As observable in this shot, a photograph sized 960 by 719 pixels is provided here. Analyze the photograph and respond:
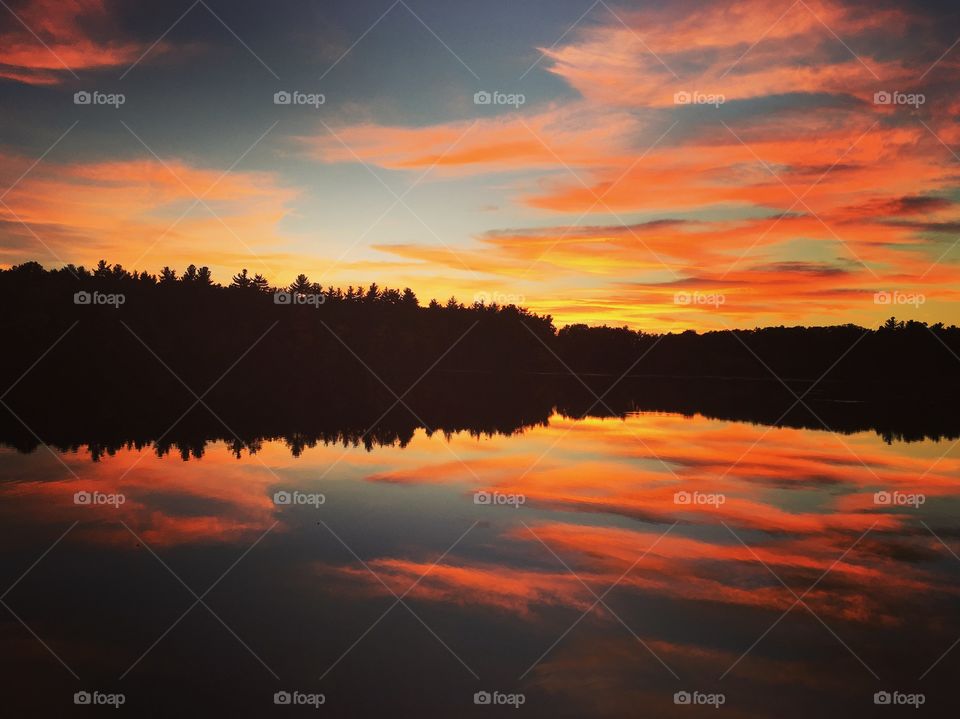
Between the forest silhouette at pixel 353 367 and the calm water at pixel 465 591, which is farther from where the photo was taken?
the forest silhouette at pixel 353 367

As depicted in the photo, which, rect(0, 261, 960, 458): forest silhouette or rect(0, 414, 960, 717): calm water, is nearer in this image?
rect(0, 414, 960, 717): calm water

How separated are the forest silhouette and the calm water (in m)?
9.24

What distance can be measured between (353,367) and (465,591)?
279ft

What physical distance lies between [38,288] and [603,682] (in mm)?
84573

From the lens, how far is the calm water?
955cm

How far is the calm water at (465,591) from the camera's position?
955 cm

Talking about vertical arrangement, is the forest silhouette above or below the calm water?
above

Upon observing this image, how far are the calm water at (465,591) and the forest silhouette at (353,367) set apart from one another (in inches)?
364

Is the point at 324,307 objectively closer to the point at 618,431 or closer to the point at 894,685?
the point at 618,431

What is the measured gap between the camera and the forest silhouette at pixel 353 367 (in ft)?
120

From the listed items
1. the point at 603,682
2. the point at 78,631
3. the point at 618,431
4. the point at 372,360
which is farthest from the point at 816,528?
the point at 372,360

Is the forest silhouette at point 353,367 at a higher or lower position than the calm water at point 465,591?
higher

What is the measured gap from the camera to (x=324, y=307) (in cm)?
10769

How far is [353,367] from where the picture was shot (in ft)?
315
